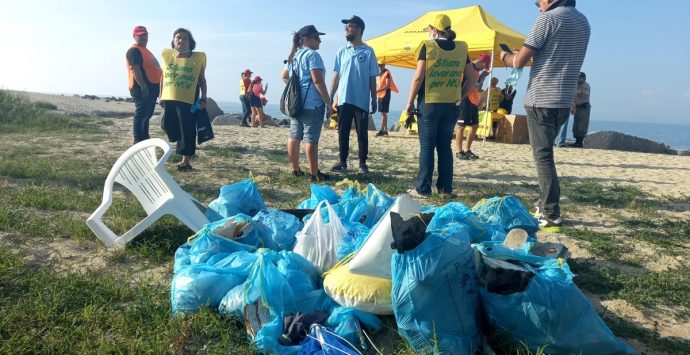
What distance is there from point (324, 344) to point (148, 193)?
2121 millimetres

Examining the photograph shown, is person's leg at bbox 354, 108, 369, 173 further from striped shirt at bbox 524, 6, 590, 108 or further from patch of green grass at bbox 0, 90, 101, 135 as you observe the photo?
patch of green grass at bbox 0, 90, 101, 135

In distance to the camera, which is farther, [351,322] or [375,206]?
[375,206]

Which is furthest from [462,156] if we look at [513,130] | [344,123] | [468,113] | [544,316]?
[544,316]

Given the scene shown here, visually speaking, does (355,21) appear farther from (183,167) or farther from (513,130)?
(513,130)

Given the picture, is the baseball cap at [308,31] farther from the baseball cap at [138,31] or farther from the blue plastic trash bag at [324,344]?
the blue plastic trash bag at [324,344]

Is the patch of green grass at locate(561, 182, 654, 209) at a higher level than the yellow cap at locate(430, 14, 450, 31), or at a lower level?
lower

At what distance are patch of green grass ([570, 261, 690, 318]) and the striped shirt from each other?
1515 millimetres

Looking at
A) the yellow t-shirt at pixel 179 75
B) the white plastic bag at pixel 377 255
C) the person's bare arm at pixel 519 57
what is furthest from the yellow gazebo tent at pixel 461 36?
the white plastic bag at pixel 377 255

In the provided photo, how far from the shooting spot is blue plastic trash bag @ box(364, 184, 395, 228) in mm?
3397

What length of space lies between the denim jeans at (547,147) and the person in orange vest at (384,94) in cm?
879

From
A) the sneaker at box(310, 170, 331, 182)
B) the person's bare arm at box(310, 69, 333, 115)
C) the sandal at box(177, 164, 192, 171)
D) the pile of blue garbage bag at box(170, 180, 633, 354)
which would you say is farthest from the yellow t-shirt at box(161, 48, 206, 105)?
the pile of blue garbage bag at box(170, 180, 633, 354)

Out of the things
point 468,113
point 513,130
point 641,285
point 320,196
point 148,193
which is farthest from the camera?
point 513,130

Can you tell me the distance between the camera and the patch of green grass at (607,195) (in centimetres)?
538

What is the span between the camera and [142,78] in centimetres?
641
